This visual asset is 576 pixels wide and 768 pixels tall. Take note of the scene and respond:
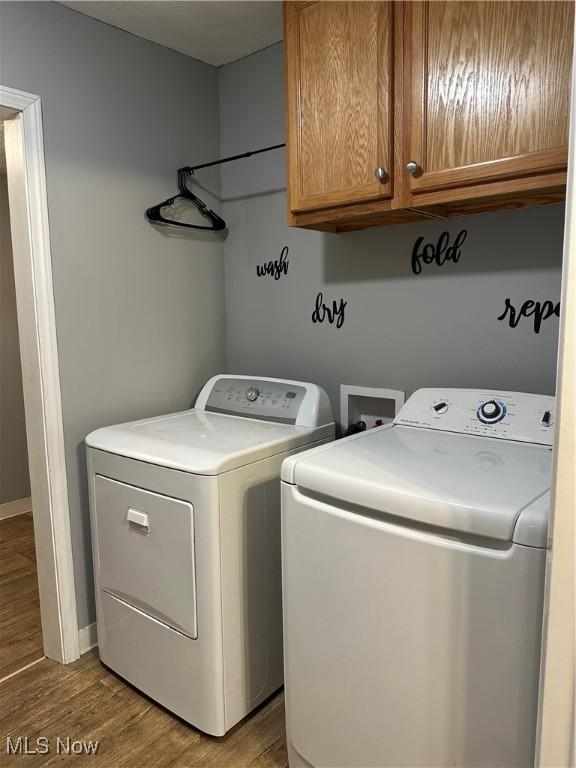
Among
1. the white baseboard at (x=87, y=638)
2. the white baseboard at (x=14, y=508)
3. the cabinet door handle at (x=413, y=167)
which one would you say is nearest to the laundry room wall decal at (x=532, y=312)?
the cabinet door handle at (x=413, y=167)

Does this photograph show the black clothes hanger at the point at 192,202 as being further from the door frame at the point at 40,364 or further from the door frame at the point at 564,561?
the door frame at the point at 564,561

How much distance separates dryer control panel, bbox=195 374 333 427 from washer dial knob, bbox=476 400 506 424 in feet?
1.83

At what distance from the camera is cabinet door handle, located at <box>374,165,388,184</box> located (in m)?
1.52

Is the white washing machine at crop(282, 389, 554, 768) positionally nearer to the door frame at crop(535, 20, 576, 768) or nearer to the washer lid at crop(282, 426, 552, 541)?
the washer lid at crop(282, 426, 552, 541)

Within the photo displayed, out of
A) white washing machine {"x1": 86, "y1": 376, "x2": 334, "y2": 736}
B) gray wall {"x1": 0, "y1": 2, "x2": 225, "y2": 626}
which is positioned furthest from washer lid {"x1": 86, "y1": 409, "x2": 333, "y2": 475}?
gray wall {"x1": 0, "y1": 2, "x2": 225, "y2": 626}

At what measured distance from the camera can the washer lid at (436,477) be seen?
3.55ft

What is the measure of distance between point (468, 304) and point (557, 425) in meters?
0.96

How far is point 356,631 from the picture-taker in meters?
1.28

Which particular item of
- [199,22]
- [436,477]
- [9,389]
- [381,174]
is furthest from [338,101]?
[9,389]

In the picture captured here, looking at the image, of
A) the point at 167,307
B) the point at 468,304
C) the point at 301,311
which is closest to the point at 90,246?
the point at 167,307

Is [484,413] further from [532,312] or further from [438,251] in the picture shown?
[438,251]

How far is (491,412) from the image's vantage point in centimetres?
159

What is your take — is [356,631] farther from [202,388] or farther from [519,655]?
[202,388]

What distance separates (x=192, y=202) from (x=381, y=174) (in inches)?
41.1
